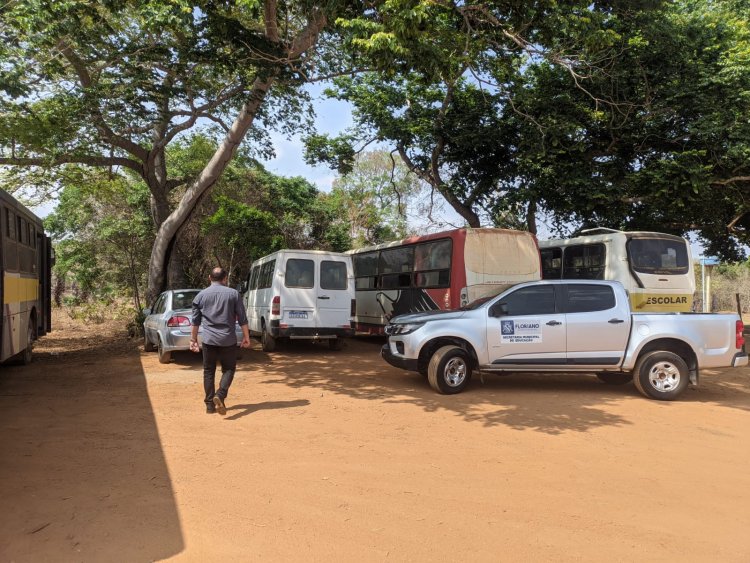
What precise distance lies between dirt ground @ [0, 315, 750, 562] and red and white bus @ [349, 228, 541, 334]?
353 centimetres

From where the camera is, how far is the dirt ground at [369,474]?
359cm

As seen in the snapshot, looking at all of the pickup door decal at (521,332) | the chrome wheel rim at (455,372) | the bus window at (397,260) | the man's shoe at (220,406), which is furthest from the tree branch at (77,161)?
the pickup door decal at (521,332)

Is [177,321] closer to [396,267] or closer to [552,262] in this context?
[396,267]

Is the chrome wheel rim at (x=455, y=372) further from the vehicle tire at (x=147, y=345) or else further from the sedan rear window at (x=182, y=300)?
the vehicle tire at (x=147, y=345)

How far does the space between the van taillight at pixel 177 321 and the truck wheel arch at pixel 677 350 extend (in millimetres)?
7652

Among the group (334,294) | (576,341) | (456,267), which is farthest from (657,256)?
(334,294)

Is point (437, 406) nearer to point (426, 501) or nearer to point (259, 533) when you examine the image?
point (426, 501)

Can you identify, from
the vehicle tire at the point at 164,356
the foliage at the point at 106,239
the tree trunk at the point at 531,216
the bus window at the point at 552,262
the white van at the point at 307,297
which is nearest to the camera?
the vehicle tire at the point at 164,356

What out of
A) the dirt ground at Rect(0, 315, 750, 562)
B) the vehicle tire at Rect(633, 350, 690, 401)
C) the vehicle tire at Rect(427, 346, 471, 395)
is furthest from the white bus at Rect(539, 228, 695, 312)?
the vehicle tire at Rect(427, 346, 471, 395)

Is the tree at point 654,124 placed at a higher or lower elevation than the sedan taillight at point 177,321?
higher

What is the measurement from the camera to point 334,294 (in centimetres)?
1255

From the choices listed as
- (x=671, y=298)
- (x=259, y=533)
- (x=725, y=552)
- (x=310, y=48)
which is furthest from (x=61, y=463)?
(x=671, y=298)

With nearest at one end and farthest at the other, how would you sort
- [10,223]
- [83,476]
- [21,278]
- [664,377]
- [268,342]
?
[83,476] < [10,223] < [664,377] < [21,278] < [268,342]

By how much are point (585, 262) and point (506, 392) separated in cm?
799
